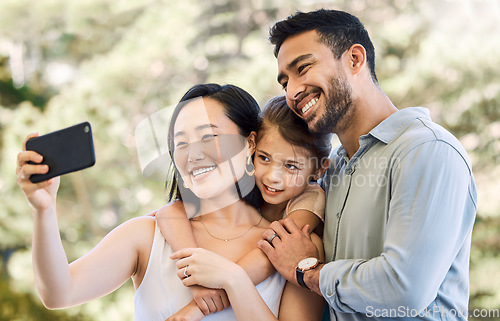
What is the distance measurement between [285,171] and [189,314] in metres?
0.46

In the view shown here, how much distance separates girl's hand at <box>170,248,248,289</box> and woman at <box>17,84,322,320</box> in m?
0.02

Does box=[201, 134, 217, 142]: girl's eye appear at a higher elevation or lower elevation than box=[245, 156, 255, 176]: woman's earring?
higher

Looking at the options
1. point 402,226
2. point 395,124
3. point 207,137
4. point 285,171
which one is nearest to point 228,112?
point 207,137

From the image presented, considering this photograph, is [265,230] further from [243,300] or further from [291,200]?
[243,300]

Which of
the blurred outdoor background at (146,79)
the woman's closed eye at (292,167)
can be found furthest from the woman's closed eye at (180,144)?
the blurred outdoor background at (146,79)

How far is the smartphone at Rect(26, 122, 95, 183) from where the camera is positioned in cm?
96

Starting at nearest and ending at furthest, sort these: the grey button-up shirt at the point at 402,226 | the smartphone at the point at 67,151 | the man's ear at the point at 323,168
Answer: the smartphone at the point at 67,151, the grey button-up shirt at the point at 402,226, the man's ear at the point at 323,168

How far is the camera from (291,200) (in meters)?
1.44

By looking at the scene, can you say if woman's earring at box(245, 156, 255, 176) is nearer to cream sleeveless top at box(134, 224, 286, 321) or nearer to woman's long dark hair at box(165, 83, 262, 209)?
woman's long dark hair at box(165, 83, 262, 209)

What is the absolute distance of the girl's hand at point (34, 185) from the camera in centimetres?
97

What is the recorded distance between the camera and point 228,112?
1358 mm

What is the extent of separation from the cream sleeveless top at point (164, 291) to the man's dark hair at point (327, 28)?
641 mm

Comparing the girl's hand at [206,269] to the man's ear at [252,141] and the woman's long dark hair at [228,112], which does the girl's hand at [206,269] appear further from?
the man's ear at [252,141]

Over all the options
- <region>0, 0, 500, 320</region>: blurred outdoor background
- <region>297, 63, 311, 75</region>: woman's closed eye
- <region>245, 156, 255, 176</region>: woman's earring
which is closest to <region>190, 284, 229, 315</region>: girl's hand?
<region>245, 156, 255, 176</region>: woman's earring
